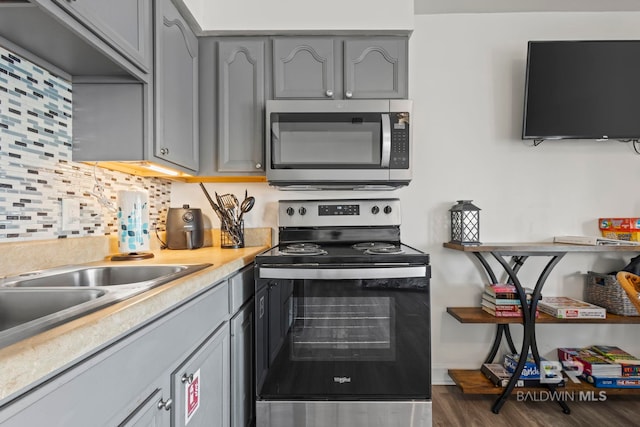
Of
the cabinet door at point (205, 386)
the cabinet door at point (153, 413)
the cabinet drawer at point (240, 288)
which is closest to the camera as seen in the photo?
the cabinet door at point (153, 413)

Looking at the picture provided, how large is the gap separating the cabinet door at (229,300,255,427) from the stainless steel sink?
1.25 feet

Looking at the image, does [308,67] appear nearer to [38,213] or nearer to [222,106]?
[222,106]

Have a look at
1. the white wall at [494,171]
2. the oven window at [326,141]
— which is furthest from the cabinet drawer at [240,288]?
the white wall at [494,171]

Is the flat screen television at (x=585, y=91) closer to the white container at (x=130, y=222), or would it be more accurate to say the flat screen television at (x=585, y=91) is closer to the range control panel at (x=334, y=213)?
the range control panel at (x=334, y=213)

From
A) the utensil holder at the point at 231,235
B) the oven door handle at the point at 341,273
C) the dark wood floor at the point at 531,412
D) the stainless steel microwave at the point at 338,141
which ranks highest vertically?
the stainless steel microwave at the point at 338,141

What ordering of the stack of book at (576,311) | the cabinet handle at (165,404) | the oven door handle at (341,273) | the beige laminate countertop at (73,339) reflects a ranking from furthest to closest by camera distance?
the stack of book at (576,311)
the oven door handle at (341,273)
the cabinet handle at (165,404)
the beige laminate countertop at (73,339)

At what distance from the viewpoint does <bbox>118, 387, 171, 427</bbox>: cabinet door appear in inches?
28.5

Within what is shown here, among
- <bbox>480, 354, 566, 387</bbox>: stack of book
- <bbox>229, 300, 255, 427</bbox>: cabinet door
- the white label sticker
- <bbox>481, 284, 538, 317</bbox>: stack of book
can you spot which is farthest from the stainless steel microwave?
<bbox>480, 354, 566, 387</bbox>: stack of book

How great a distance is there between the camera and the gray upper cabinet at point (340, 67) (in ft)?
6.23

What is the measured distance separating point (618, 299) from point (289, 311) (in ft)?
6.33

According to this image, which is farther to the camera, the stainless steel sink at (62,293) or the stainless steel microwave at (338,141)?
the stainless steel microwave at (338,141)

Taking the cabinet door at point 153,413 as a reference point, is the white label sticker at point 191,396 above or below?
below

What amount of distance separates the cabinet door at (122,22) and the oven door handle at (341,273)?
946mm

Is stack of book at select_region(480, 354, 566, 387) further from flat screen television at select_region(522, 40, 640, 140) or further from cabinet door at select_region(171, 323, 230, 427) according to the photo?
cabinet door at select_region(171, 323, 230, 427)
